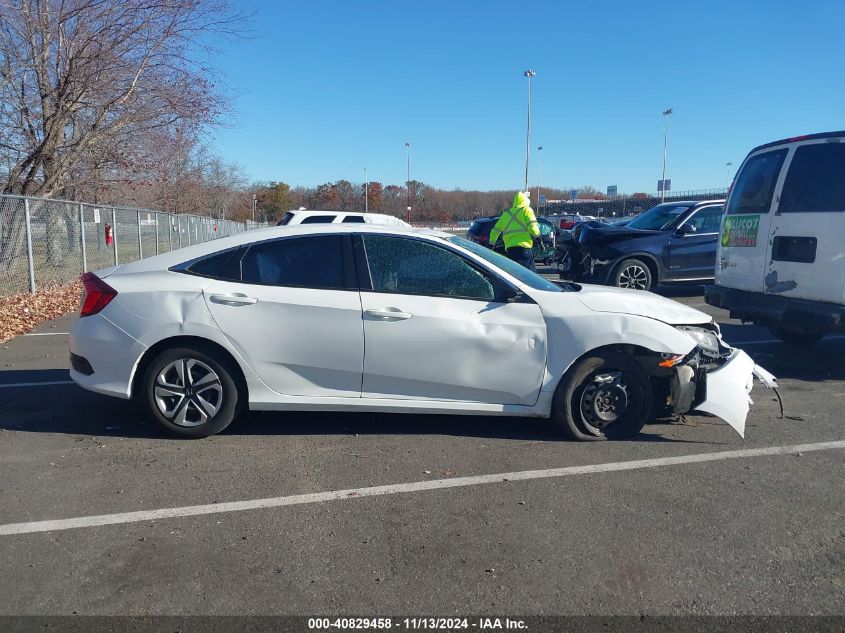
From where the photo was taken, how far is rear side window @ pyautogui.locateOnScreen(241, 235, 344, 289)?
4820 millimetres

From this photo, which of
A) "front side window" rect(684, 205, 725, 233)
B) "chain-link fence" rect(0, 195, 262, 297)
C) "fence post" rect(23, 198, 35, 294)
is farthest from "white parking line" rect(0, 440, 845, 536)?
"fence post" rect(23, 198, 35, 294)

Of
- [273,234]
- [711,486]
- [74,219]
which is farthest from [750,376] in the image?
[74,219]

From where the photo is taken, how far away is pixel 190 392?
4.73 metres

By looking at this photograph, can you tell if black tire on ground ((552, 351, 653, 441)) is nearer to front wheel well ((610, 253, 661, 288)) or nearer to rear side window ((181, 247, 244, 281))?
rear side window ((181, 247, 244, 281))

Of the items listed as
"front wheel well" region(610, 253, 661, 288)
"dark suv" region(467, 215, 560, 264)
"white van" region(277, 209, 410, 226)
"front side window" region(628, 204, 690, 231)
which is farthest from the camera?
"dark suv" region(467, 215, 560, 264)

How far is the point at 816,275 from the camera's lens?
6.42 meters

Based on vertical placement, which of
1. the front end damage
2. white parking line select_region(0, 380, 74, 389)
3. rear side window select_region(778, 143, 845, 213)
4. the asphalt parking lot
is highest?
rear side window select_region(778, 143, 845, 213)

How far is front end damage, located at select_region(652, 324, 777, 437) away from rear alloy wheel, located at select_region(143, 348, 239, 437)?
3121 millimetres

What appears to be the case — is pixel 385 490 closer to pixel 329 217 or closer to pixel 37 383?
pixel 37 383

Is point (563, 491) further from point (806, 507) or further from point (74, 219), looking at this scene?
point (74, 219)

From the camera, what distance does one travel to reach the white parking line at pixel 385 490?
11.7 feet

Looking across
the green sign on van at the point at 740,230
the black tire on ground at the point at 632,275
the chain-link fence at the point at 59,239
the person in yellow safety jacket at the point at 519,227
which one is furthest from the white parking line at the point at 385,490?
the black tire on ground at the point at 632,275

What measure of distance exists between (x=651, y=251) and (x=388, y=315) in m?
8.79

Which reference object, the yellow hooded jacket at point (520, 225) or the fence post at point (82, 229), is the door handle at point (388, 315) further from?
the fence post at point (82, 229)
